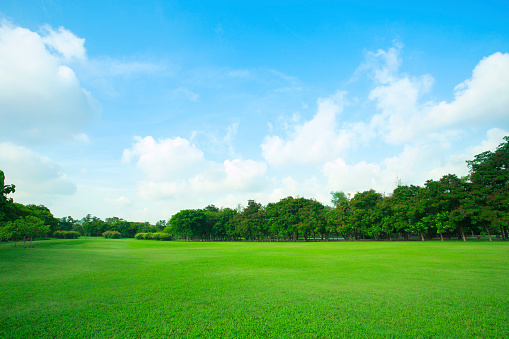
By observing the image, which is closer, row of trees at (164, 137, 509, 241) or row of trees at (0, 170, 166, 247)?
row of trees at (0, 170, 166, 247)

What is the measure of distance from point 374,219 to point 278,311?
153 ft

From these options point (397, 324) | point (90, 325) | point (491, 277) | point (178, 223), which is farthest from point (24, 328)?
point (178, 223)

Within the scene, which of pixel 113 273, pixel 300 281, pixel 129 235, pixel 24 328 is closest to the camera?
pixel 24 328

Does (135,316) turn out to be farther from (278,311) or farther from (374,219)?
(374,219)

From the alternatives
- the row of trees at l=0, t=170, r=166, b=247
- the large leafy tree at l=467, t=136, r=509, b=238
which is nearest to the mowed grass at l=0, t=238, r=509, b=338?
the row of trees at l=0, t=170, r=166, b=247

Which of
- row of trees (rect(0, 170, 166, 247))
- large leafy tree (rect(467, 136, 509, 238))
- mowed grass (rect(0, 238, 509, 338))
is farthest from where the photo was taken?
large leafy tree (rect(467, 136, 509, 238))

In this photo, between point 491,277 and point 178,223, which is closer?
point 491,277

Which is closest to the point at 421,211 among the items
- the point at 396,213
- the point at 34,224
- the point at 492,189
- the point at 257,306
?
the point at 396,213

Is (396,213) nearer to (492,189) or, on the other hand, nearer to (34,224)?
(492,189)

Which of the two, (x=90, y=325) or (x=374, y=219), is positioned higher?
(x=374, y=219)

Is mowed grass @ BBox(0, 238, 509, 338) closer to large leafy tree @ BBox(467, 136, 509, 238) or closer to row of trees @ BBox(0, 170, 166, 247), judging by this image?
row of trees @ BBox(0, 170, 166, 247)

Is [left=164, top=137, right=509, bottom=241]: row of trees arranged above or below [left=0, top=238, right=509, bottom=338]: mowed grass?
above

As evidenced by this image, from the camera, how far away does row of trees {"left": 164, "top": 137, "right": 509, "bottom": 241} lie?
36719 millimetres

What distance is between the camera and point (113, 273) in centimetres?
1163
